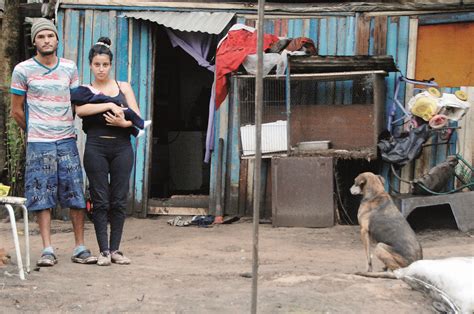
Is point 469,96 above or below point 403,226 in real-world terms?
above

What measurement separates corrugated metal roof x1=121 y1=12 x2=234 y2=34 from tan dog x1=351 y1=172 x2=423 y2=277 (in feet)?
12.5

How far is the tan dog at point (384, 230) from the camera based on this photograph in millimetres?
5615

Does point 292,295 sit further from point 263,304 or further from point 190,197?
point 190,197

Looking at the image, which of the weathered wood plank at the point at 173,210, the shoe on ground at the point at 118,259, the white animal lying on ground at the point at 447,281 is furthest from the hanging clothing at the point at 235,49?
the white animal lying on ground at the point at 447,281

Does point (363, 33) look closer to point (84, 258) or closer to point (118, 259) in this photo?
point (118, 259)

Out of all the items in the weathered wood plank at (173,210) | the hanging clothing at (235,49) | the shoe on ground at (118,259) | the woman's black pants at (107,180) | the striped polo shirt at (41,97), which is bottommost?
the weathered wood plank at (173,210)

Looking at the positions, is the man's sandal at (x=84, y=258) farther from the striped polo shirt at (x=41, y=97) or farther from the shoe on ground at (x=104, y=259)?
the striped polo shirt at (x=41, y=97)

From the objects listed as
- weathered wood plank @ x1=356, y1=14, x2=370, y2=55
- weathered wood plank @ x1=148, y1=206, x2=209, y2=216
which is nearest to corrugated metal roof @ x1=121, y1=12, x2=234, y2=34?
weathered wood plank @ x1=356, y1=14, x2=370, y2=55

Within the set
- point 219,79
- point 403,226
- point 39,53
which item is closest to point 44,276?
point 39,53

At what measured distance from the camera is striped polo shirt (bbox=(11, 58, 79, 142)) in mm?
6004

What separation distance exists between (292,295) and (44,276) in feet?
6.29

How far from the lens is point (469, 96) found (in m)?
8.99

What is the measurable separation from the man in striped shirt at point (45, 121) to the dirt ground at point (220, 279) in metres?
0.52

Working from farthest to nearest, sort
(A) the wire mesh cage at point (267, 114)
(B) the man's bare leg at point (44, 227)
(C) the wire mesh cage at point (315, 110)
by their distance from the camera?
(A) the wire mesh cage at point (267, 114) < (C) the wire mesh cage at point (315, 110) < (B) the man's bare leg at point (44, 227)
